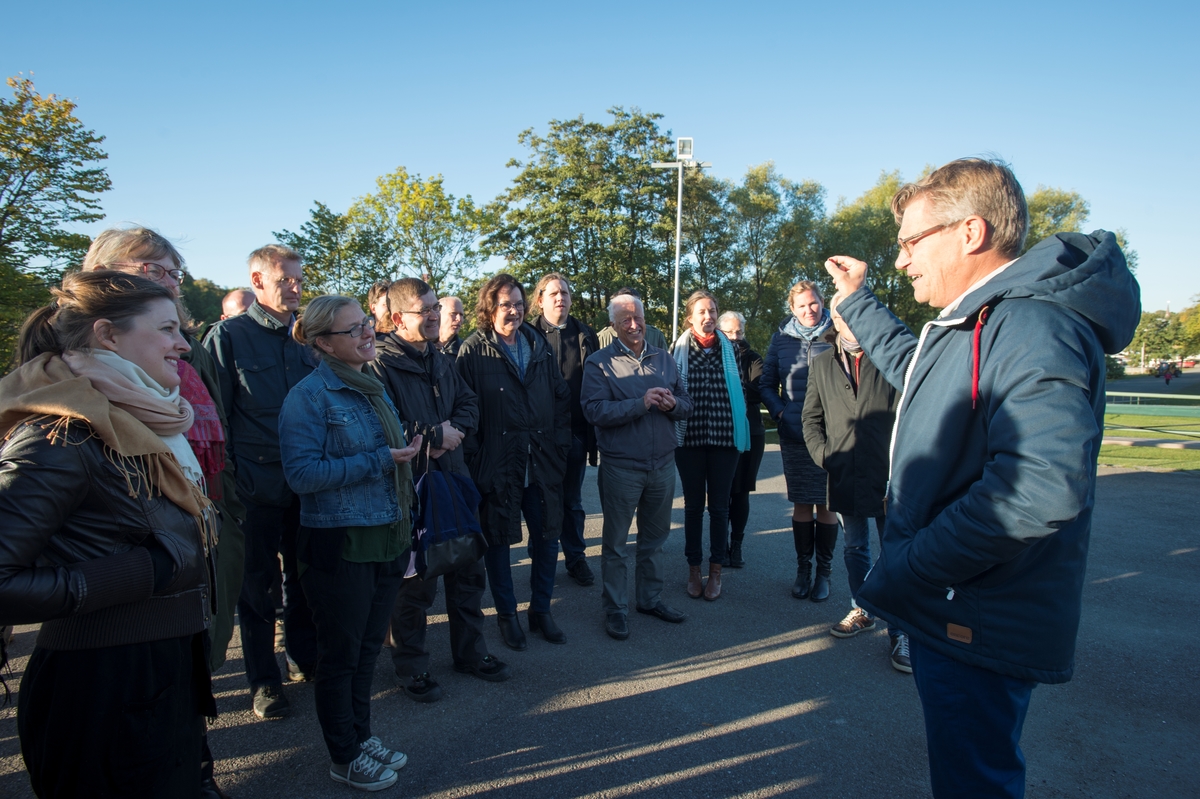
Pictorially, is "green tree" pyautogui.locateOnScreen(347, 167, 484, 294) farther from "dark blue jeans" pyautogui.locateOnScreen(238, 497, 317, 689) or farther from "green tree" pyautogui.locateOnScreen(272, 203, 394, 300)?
"dark blue jeans" pyautogui.locateOnScreen(238, 497, 317, 689)

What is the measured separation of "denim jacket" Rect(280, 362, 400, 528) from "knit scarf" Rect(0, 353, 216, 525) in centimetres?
79

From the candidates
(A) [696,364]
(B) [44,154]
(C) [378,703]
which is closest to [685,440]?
(A) [696,364]

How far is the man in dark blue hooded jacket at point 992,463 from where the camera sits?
1.58m

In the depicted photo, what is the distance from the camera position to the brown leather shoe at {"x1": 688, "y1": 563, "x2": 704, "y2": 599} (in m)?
5.09

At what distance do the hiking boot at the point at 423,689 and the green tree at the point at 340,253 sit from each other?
2626cm

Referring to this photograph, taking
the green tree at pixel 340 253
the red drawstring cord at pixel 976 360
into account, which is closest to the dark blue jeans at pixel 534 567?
the red drawstring cord at pixel 976 360

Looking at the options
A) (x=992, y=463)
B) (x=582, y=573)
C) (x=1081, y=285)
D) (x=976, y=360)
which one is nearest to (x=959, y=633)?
(x=992, y=463)

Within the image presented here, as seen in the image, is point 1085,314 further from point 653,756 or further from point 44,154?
point 44,154

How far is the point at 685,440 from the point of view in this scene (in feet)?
16.6

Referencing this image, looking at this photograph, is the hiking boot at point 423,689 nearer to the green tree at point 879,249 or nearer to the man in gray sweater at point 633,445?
the man in gray sweater at point 633,445

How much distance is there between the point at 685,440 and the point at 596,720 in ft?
7.43

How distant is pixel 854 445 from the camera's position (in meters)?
4.33

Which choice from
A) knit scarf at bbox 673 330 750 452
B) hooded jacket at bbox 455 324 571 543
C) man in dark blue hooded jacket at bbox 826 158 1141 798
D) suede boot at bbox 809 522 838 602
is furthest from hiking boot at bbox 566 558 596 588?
man in dark blue hooded jacket at bbox 826 158 1141 798

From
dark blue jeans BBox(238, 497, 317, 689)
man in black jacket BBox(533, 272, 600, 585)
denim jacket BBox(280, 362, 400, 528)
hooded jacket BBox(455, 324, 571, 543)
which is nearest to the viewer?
denim jacket BBox(280, 362, 400, 528)
